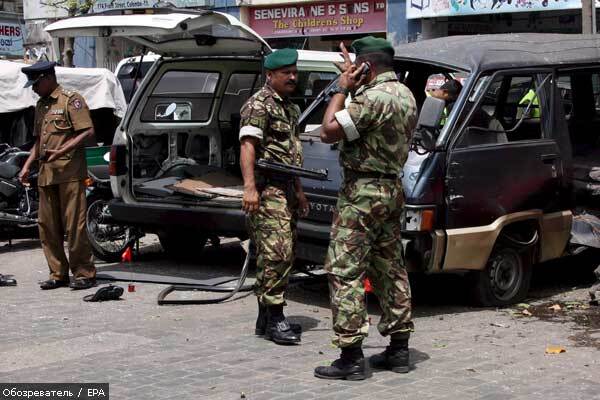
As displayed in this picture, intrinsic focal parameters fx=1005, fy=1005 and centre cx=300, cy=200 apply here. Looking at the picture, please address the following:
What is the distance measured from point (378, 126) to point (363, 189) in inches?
14.5

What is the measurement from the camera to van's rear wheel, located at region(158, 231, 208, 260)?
10.3 metres

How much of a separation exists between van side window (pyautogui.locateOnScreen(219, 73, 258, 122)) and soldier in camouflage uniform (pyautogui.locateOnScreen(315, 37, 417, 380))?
453 cm

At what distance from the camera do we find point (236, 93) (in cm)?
1033

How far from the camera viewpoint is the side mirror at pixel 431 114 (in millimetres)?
7016

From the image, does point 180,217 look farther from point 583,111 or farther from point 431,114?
point 583,111

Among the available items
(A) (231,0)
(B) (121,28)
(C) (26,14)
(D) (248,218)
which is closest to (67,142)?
(B) (121,28)

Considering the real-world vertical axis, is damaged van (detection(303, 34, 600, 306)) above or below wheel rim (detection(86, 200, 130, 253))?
above

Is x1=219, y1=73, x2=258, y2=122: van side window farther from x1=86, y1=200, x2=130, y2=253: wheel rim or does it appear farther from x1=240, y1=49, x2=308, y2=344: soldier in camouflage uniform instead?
x1=240, y1=49, x2=308, y2=344: soldier in camouflage uniform

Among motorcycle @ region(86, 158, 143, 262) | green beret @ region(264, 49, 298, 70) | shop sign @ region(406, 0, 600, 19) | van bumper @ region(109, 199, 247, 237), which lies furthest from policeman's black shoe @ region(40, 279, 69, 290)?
shop sign @ region(406, 0, 600, 19)

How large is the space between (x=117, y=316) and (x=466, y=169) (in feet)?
9.16

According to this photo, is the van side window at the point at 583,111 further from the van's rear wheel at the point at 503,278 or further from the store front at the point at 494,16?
the store front at the point at 494,16

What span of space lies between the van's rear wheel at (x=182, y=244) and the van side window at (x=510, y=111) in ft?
11.9

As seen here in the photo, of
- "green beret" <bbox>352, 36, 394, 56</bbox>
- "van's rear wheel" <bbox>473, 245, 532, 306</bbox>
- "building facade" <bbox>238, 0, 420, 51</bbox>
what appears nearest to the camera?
"green beret" <bbox>352, 36, 394, 56</bbox>

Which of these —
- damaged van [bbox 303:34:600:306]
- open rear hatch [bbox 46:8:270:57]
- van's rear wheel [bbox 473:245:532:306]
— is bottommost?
van's rear wheel [bbox 473:245:532:306]
